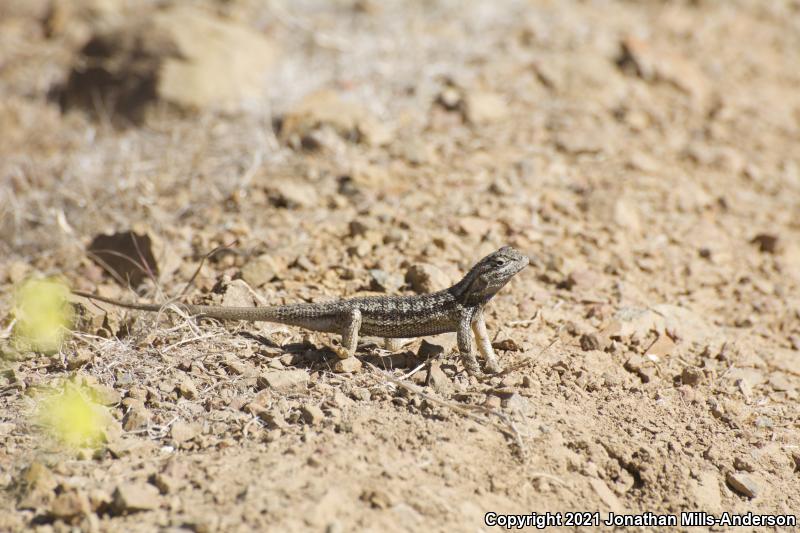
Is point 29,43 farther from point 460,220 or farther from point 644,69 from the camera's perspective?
point 644,69

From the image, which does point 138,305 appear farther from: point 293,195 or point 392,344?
point 293,195

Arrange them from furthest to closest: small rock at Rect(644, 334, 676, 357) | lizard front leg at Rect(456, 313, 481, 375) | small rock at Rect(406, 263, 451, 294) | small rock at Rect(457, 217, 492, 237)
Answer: small rock at Rect(457, 217, 492, 237) < small rock at Rect(406, 263, 451, 294) < small rock at Rect(644, 334, 676, 357) < lizard front leg at Rect(456, 313, 481, 375)

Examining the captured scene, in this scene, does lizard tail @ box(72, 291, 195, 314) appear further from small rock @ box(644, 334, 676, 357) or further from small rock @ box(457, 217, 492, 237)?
small rock @ box(644, 334, 676, 357)

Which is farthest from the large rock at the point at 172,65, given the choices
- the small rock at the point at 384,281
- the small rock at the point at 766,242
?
the small rock at the point at 766,242

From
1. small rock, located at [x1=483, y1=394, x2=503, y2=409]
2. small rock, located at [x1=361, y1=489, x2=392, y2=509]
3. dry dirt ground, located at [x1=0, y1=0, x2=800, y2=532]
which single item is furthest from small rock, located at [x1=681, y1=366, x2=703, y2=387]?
small rock, located at [x1=361, y1=489, x2=392, y2=509]

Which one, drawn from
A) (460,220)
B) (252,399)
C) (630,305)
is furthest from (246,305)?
(630,305)

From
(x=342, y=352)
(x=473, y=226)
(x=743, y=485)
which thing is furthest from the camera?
(x=473, y=226)

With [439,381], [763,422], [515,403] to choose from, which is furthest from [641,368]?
[439,381]
